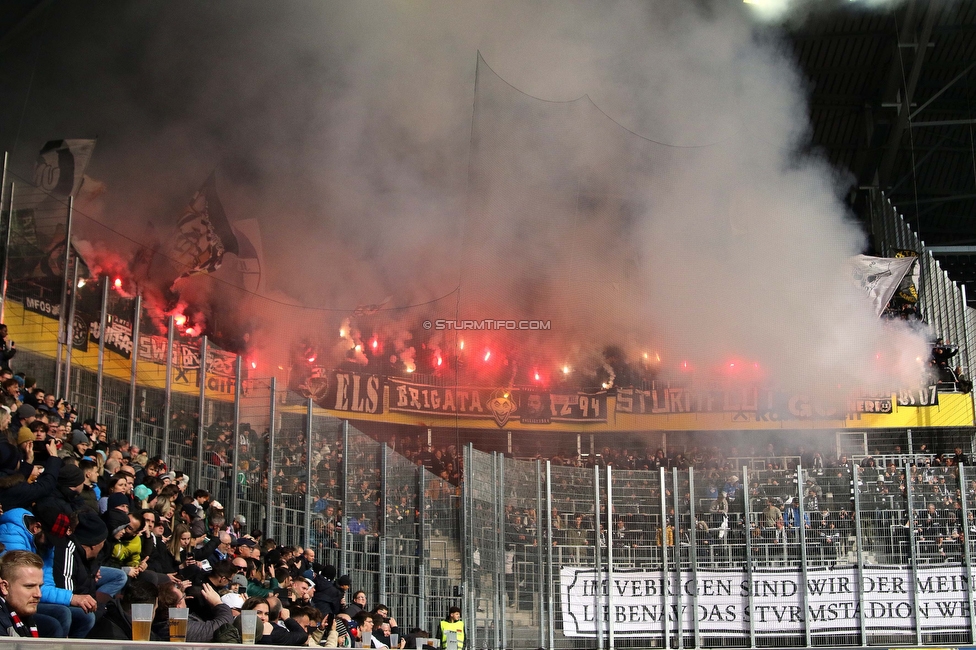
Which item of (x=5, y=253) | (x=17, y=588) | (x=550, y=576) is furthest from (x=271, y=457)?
(x=17, y=588)

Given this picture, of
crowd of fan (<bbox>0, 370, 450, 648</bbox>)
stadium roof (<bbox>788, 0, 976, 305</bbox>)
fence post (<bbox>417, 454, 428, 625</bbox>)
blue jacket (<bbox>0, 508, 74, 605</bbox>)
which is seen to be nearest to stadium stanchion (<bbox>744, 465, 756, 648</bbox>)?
fence post (<bbox>417, 454, 428, 625</bbox>)

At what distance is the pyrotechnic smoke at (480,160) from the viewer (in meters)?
14.2

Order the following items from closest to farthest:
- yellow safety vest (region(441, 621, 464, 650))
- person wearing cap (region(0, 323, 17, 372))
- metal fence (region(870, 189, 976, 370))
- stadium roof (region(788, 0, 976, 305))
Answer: person wearing cap (region(0, 323, 17, 372)) < yellow safety vest (region(441, 621, 464, 650)) < metal fence (region(870, 189, 976, 370)) < stadium roof (region(788, 0, 976, 305))

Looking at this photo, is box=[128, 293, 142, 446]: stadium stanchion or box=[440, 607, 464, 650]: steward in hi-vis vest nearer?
box=[440, 607, 464, 650]: steward in hi-vis vest

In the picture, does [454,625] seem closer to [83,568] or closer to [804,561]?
[804,561]

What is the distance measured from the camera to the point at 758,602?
36.0 ft

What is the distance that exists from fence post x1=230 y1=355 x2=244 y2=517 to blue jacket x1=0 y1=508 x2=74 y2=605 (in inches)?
224

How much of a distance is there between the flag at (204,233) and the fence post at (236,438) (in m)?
4.10

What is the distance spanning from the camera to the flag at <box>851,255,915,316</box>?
633 inches

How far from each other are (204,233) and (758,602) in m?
8.47

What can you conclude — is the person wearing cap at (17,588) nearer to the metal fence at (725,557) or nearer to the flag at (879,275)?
the metal fence at (725,557)

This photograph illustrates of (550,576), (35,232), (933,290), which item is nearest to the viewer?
(35,232)

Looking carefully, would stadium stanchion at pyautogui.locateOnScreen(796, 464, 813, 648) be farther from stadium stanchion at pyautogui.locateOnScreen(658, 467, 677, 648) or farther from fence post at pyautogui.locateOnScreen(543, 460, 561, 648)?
fence post at pyautogui.locateOnScreen(543, 460, 561, 648)

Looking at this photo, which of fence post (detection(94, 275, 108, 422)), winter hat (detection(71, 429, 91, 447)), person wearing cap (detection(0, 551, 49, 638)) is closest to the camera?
person wearing cap (detection(0, 551, 49, 638))
